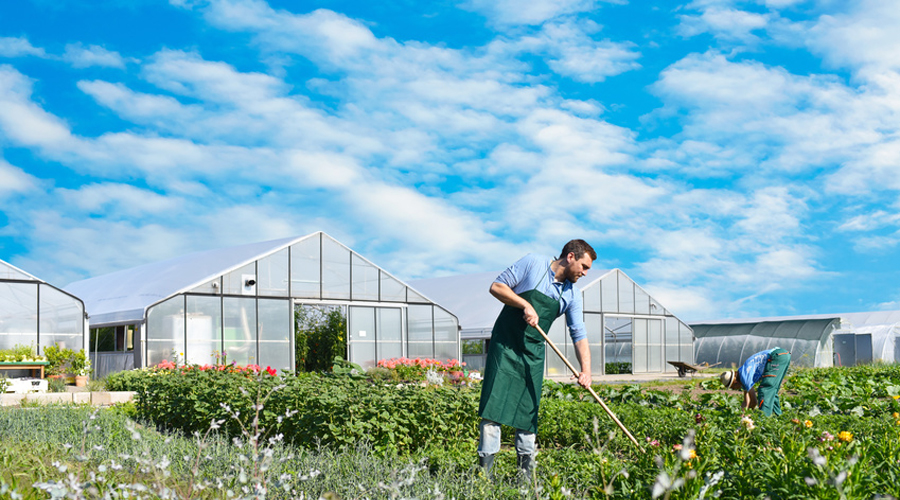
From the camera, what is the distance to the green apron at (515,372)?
4.43m

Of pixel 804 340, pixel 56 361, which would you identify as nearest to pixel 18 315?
pixel 56 361

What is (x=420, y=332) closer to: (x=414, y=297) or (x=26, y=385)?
(x=414, y=297)

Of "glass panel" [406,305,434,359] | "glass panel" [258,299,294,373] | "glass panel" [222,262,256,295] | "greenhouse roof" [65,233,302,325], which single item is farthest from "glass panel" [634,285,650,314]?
"glass panel" [222,262,256,295]

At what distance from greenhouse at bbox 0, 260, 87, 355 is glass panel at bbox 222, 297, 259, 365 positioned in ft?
9.87

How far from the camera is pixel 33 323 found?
50.4 ft

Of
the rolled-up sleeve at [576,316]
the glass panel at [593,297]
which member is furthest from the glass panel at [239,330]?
the rolled-up sleeve at [576,316]

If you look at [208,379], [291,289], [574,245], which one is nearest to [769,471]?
[574,245]

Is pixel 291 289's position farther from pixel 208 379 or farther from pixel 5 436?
pixel 5 436

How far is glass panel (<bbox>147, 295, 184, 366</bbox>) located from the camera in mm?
15328

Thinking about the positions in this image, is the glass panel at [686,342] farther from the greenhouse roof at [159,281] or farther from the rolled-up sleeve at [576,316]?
the rolled-up sleeve at [576,316]

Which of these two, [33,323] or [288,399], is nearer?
[288,399]

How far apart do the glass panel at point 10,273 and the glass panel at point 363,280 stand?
278 inches

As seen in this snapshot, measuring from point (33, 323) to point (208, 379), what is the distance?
956 cm

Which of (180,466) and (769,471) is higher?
(769,471)
